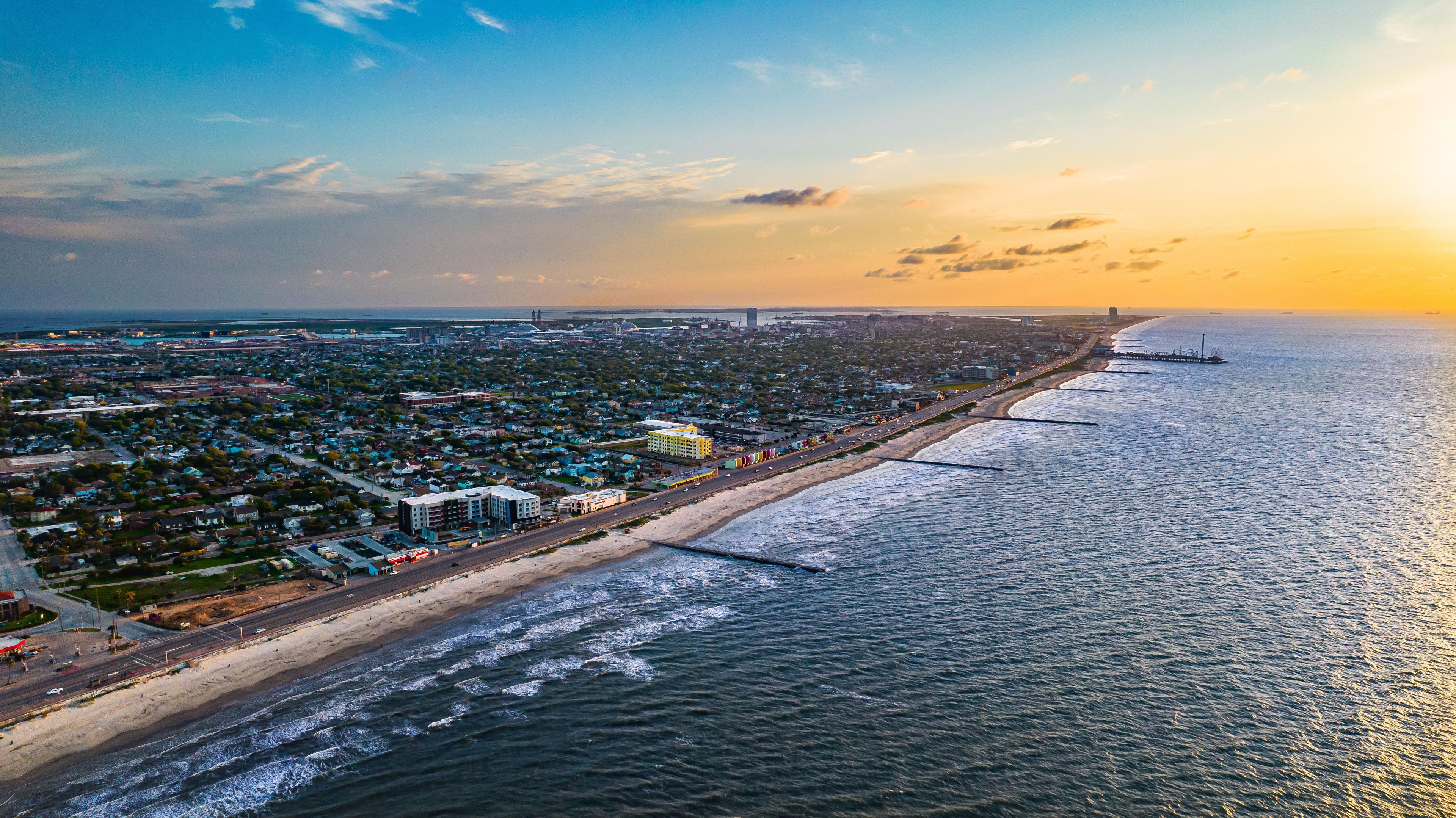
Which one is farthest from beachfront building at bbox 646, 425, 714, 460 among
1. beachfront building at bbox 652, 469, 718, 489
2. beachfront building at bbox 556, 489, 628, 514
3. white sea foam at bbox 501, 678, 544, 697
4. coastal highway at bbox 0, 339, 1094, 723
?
white sea foam at bbox 501, 678, 544, 697

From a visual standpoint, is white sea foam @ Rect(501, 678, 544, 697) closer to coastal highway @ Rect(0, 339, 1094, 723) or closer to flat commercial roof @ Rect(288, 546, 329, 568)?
coastal highway @ Rect(0, 339, 1094, 723)

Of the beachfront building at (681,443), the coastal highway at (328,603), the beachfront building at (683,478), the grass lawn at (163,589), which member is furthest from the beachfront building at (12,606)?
the beachfront building at (681,443)

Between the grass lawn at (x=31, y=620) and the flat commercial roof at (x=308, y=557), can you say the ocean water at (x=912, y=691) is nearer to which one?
the flat commercial roof at (x=308, y=557)

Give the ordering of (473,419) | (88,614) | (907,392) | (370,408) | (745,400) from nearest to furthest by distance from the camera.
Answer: (88,614), (473,419), (370,408), (745,400), (907,392)

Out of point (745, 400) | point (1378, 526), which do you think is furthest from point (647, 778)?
point (745, 400)

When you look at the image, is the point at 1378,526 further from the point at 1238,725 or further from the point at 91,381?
the point at 91,381
